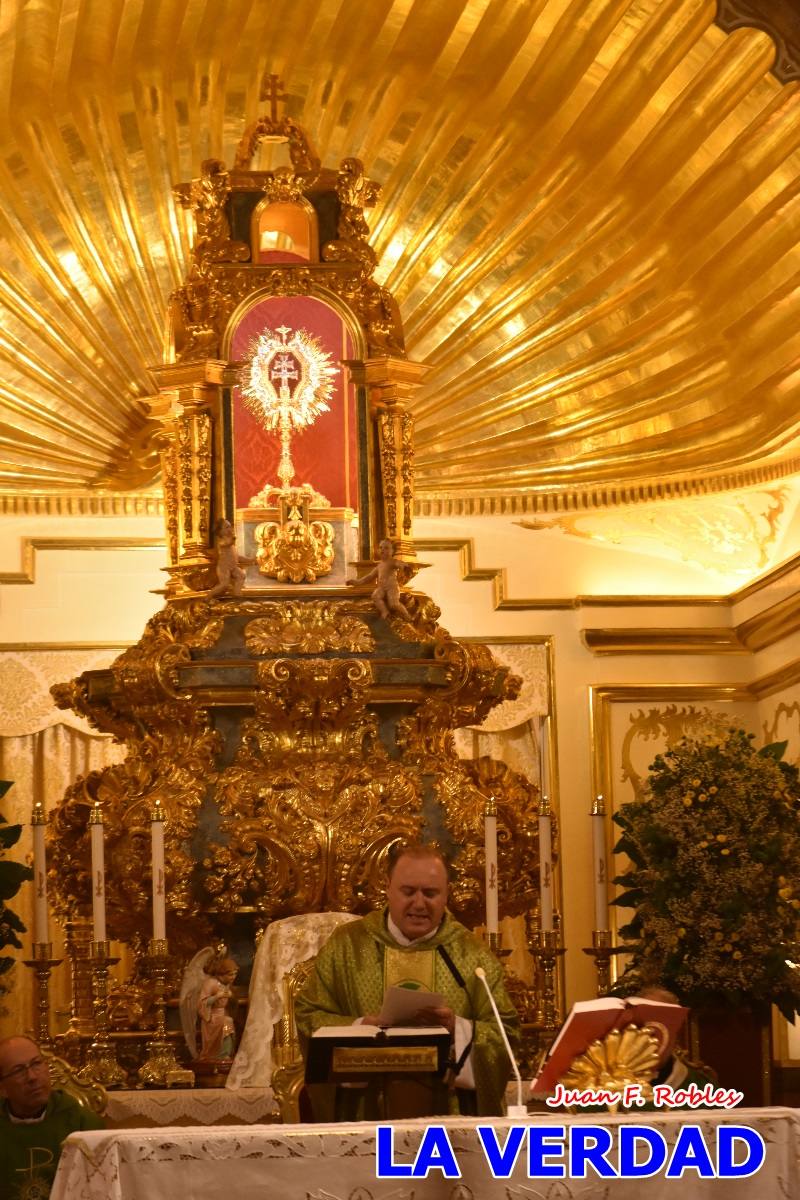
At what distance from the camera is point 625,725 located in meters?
11.6

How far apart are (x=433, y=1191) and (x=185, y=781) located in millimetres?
3982

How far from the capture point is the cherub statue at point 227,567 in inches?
371

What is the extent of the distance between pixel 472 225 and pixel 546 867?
181 inches

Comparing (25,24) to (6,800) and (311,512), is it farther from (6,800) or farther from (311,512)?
(6,800)

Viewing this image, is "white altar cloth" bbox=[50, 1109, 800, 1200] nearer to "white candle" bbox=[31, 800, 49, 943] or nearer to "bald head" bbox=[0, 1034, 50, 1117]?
"bald head" bbox=[0, 1034, 50, 1117]

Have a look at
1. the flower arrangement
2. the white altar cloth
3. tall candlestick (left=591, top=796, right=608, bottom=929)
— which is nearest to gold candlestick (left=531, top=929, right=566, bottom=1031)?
tall candlestick (left=591, top=796, right=608, bottom=929)

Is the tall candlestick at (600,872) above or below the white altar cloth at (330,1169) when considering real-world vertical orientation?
above

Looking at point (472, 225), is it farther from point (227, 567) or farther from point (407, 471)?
Answer: point (227, 567)

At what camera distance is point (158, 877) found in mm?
8062

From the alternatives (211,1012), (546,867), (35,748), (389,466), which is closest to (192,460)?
(389,466)

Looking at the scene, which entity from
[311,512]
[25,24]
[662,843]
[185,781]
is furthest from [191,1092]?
[25,24]

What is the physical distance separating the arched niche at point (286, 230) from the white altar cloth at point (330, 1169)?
537 centimetres

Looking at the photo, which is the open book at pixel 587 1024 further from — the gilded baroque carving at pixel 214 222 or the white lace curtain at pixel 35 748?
the white lace curtain at pixel 35 748

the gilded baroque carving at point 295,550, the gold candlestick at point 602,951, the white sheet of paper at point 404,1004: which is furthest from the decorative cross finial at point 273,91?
the white sheet of paper at point 404,1004
